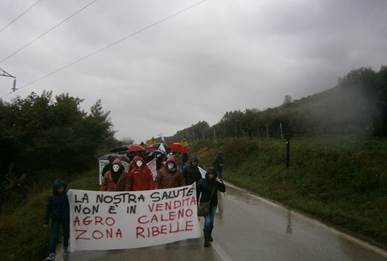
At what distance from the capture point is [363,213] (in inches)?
484

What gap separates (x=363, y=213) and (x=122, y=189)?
6.71m

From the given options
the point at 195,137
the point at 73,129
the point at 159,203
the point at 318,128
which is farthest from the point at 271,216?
the point at 195,137

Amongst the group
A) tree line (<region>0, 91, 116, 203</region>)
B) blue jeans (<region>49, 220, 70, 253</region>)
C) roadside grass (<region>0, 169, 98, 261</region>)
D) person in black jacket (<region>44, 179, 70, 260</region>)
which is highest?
tree line (<region>0, 91, 116, 203</region>)

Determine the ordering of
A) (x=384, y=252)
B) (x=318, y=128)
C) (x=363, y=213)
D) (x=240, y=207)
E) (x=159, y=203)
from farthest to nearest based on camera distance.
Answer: (x=318, y=128), (x=240, y=207), (x=363, y=213), (x=159, y=203), (x=384, y=252)

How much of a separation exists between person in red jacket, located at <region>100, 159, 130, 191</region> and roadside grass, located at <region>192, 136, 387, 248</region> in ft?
17.8

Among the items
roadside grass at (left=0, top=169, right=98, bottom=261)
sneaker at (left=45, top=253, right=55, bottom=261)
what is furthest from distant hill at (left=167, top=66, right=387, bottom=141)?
sneaker at (left=45, top=253, right=55, bottom=261)

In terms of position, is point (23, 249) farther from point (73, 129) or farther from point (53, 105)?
point (53, 105)

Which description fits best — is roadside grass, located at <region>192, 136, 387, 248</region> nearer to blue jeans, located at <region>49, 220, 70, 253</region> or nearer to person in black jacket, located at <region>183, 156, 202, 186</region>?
person in black jacket, located at <region>183, 156, 202, 186</region>

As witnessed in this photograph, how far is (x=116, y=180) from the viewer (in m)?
10.3

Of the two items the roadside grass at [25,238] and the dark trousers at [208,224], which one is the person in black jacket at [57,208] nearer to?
the roadside grass at [25,238]

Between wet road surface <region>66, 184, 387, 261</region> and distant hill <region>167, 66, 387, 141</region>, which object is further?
distant hill <region>167, 66, 387, 141</region>

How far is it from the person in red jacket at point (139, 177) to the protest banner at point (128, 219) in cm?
83

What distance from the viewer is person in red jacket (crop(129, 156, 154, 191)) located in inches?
408

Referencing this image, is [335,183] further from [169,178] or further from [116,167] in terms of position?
[116,167]
